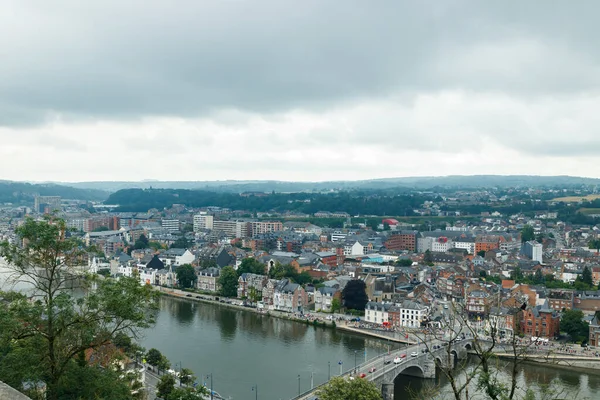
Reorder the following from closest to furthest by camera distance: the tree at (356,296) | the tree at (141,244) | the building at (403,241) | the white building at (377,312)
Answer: the white building at (377,312)
the tree at (356,296)
the tree at (141,244)
the building at (403,241)

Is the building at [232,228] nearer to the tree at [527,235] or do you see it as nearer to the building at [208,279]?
the building at [208,279]

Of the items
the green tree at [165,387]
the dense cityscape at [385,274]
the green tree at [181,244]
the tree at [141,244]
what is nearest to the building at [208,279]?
the dense cityscape at [385,274]

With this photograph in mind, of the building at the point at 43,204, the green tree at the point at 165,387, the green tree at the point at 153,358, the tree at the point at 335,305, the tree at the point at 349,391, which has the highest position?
the building at the point at 43,204

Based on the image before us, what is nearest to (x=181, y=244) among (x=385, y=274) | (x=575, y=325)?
(x=385, y=274)

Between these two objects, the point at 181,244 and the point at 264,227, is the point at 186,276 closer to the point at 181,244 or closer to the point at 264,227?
the point at 181,244

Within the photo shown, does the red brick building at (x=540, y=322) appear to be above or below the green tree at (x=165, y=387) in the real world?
below

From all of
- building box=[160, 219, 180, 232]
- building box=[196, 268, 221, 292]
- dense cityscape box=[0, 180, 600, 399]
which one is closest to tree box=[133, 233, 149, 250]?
dense cityscape box=[0, 180, 600, 399]

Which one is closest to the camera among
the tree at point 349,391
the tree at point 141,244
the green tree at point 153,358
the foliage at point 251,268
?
the tree at point 349,391
